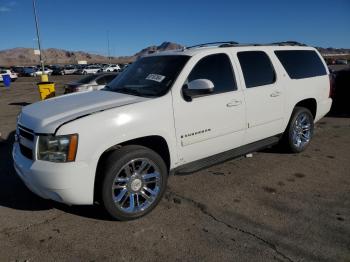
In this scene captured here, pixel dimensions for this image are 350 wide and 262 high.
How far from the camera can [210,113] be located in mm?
4184

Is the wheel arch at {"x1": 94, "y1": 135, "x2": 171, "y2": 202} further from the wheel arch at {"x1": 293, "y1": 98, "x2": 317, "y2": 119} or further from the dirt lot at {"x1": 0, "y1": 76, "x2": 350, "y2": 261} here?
the wheel arch at {"x1": 293, "y1": 98, "x2": 317, "y2": 119}

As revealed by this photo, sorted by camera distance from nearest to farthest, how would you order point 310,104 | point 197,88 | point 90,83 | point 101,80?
1. point 197,88
2. point 310,104
3. point 90,83
4. point 101,80

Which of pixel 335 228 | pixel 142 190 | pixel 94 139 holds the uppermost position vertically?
pixel 94 139

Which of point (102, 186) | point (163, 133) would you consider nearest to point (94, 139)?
point (102, 186)

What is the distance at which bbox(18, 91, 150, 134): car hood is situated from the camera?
11.3 ft

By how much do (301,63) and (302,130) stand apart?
115 cm

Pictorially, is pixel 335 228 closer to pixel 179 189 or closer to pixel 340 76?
pixel 179 189

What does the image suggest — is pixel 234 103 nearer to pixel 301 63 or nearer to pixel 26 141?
pixel 301 63

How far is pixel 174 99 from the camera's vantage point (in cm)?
390

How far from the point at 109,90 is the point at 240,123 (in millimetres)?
1847

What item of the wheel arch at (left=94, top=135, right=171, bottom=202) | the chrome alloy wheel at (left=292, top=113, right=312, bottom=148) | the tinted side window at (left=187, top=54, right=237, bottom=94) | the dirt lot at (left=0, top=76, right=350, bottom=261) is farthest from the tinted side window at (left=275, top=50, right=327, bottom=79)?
the wheel arch at (left=94, top=135, right=171, bottom=202)

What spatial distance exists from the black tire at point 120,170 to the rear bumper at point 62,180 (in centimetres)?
15

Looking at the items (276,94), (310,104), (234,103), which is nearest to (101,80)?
(310,104)

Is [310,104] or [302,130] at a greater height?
[310,104]
